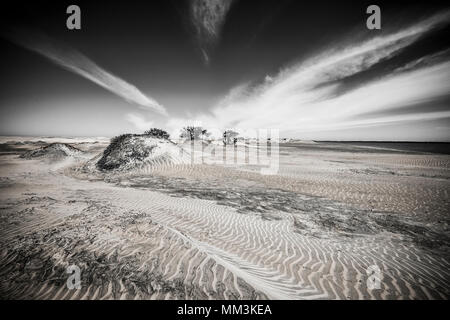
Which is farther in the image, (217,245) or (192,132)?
(192,132)

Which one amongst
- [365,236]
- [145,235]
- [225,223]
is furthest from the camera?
[225,223]

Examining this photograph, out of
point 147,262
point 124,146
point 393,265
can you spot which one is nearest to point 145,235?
point 147,262

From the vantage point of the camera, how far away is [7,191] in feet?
28.2

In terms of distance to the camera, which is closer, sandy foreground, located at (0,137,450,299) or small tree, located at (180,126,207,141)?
sandy foreground, located at (0,137,450,299)

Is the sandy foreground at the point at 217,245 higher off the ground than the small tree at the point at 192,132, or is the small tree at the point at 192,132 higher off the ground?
the small tree at the point at 192,132

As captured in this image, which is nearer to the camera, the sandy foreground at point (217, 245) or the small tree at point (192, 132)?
the sandy foreground at point (217, 245)

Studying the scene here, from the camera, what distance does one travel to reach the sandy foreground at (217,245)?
3.47 metres

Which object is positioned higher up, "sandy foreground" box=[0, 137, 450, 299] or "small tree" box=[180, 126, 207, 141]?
"small tree" box=[180, 126, 207, 141]

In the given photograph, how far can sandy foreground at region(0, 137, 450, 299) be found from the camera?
347 centimetres

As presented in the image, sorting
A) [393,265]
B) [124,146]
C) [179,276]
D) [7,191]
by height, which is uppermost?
[124,146]

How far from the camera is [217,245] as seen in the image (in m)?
5.02
